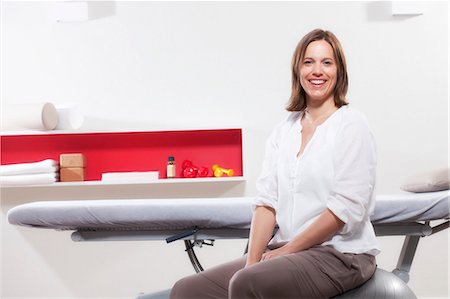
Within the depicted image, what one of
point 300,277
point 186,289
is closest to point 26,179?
point 186,289

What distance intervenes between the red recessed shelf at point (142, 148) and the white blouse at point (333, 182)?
5.68ft

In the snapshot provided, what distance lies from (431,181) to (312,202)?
535mm

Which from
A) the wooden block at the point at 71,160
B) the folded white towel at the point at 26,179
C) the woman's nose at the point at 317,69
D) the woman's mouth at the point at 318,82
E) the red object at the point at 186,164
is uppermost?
the woman's nose at the point at 317,69

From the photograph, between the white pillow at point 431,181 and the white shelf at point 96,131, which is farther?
the white shelf at point 96,131

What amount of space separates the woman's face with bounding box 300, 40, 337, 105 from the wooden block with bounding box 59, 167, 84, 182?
6.30 ft

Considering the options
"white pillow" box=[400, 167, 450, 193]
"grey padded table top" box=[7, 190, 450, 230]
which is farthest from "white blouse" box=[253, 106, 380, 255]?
"white pillow" box=[400, 167, 450, 193]

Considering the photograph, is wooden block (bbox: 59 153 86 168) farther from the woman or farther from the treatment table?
the woman

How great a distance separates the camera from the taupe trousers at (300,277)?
1368mm

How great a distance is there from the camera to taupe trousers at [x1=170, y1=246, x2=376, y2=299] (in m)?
1.37

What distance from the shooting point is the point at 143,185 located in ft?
10.9

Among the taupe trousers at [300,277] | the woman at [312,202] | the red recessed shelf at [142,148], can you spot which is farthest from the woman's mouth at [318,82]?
the red recessed shelf at [142,148]

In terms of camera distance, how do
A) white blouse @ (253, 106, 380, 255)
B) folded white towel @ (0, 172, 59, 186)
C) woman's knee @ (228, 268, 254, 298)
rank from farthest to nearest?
folded white towel @ (0, 172, 59, 186), white blouse @ (253, 106, 380, 255), woman's knee @ (228, 268, 254, 298)

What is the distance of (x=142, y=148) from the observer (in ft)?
11.1

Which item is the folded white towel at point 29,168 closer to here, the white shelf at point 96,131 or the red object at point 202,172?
the white shelf at point 96,131
